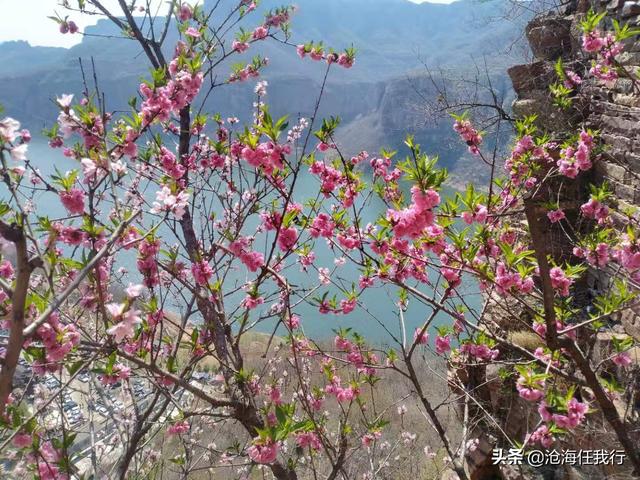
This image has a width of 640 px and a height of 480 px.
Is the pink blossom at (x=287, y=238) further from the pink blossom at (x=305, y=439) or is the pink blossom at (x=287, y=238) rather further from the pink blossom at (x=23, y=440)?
the pink blossom at (x=23, y=440)

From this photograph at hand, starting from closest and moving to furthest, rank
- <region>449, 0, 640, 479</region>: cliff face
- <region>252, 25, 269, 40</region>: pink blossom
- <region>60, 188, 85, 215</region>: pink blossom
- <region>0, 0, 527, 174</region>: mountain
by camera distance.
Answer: <region>60, 188, 85, 215</region>: pink blossom
<region>449, 0, 640, 479</region>: cliff face
<region>252, 25, 269, 40</region>: pink blossom
<region>0, 0, 527, 174</region>: mountain

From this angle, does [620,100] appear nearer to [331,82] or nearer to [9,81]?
[331,82]

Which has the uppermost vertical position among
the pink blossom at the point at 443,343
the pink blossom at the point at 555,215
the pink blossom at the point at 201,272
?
the pink blossom at the point at 555,215

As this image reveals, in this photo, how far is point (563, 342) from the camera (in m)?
1.70

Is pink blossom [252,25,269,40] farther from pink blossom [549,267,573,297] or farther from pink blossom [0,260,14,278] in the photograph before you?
pink blossom [549,267,573,297]

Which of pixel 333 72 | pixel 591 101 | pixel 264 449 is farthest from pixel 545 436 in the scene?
pixel 333 72

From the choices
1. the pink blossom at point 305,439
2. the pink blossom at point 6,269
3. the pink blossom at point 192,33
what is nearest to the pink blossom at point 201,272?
the pink blossom at point 6,269

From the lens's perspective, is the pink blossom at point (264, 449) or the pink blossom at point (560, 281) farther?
the pink blossom at point (560, 281)

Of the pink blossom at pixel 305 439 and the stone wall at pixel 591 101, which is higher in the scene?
the stone wall at pixel 591 101

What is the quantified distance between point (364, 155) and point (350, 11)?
131269 millimetres

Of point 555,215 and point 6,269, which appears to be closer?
point 6,269

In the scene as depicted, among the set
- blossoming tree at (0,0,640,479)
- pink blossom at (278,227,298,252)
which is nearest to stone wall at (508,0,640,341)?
blossoming tree at (0,0,640,479)

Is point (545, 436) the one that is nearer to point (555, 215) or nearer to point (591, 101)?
point (555, 215)

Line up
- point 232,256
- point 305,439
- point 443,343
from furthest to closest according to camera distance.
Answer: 1. point 443,343
2. point 305,439
3. point 232,256
